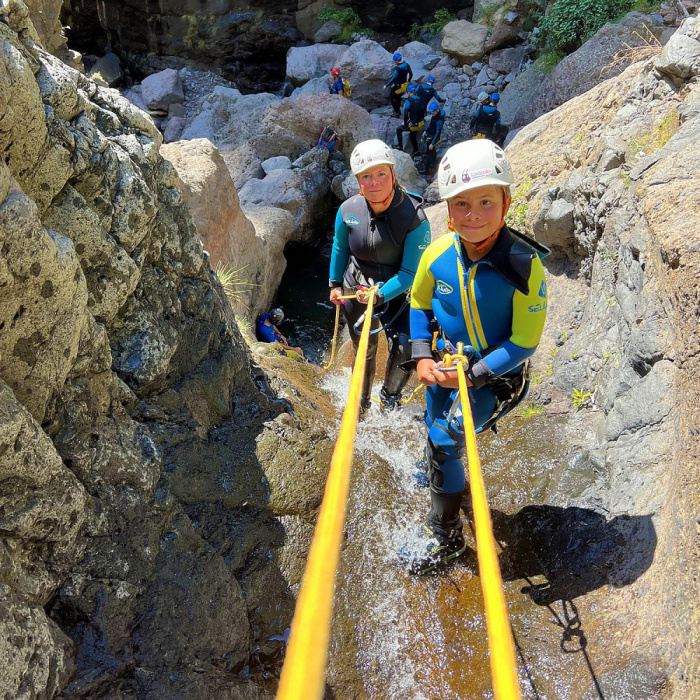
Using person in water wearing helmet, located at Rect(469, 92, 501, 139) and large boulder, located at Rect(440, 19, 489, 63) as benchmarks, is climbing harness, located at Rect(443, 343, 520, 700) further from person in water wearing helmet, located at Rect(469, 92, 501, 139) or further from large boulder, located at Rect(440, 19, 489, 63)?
large boulder, located at Rect(440, 19, 489, 63)

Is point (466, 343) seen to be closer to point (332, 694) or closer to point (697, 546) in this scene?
point (697, 546)

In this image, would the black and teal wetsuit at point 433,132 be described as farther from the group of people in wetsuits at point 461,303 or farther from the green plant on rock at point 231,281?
the group of people in wetsuits at point 461,303

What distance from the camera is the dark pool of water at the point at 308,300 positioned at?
27.8ft

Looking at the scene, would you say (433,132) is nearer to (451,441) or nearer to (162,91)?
(162,91)

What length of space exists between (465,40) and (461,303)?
16.3 meters

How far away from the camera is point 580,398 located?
4.38 meters

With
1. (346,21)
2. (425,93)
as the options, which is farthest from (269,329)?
(346,21)

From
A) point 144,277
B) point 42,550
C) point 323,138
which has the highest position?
point 144,277

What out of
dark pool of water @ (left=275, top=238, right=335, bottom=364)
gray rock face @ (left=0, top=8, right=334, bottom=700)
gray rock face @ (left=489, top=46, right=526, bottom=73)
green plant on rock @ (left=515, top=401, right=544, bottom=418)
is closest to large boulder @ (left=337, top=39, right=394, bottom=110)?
gray rock face @ (left=489, top=46, right=526, bottom=73)

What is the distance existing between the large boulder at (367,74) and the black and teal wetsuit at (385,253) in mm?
13277

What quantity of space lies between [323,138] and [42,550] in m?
11.5

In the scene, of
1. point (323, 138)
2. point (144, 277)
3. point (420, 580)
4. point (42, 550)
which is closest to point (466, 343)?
point (420, 580)

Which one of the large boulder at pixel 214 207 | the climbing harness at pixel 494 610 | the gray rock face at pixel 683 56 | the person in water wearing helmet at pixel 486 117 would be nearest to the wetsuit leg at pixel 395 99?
the person in water wearing helmet at pixel 486 117

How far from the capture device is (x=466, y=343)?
117 inches
